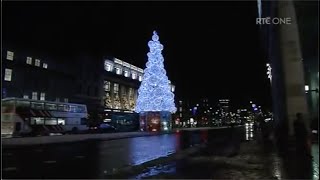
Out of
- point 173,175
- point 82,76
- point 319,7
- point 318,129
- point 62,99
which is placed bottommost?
point 173,175

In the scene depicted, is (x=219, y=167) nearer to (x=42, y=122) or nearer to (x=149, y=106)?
(x=42, y=122)

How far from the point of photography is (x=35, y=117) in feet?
121

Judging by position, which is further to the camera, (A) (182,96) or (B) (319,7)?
(A) (182,96)

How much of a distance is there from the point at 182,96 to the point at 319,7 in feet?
367

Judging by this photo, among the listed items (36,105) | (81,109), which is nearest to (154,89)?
(81,109)

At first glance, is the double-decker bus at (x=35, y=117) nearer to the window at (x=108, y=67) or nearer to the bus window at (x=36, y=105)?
the bus window at (x=36, y=105)

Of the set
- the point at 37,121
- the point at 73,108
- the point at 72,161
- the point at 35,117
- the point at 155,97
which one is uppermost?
the point at 155,97

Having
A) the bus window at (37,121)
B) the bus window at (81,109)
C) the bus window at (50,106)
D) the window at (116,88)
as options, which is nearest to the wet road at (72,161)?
the bus window at (37,121)

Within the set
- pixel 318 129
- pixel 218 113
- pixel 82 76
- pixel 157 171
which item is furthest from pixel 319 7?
pixel 218 113

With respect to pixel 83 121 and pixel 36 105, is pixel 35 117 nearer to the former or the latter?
pixel 36 105

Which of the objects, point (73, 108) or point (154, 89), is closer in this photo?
point (73, 108)

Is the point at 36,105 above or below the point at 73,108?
below

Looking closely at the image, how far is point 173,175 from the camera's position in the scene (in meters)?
10.1

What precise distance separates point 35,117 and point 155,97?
19.2 m
